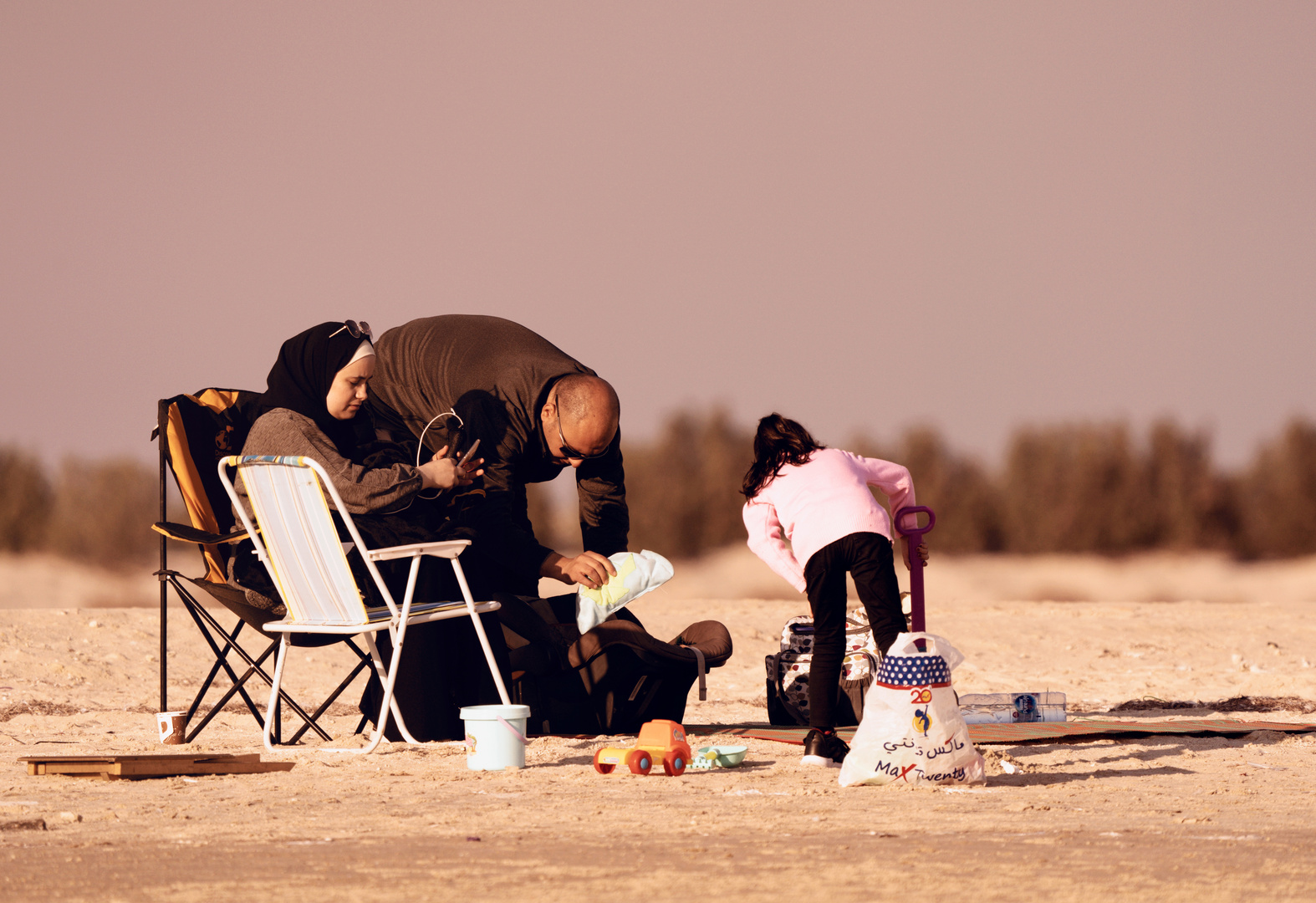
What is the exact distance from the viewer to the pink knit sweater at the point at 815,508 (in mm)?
4957

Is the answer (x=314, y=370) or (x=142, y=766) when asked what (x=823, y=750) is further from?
(x=314, y=370)

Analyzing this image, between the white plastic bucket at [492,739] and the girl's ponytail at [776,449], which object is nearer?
the white plastic bucket at [492,739]

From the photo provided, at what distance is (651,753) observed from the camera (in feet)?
15.6

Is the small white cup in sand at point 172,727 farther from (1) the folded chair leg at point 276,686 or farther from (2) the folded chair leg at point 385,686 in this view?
(2) the folded chair leg at point 385,686

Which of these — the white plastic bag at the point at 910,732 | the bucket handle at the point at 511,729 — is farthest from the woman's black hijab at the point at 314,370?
the white plastic bag at the point at 910,732

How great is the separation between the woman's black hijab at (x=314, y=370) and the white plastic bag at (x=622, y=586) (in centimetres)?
110

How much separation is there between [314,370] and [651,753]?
1.94 meters

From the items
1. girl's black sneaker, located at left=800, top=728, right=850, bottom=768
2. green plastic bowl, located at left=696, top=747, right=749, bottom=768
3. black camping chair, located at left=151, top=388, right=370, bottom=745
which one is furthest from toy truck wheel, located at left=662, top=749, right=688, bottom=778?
black camping chair, located at left=151, top=388, right=370, bottom=745

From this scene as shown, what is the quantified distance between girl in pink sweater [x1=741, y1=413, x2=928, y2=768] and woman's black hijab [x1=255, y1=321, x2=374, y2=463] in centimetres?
158

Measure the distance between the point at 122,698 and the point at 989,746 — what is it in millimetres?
4766

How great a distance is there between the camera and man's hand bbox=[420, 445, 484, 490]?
5316 millimetres

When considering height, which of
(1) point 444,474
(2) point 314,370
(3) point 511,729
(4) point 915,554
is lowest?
(3) point 511,729

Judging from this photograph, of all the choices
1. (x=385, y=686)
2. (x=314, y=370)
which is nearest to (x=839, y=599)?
(x=385, y=686)

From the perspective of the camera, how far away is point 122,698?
7.91 metres
